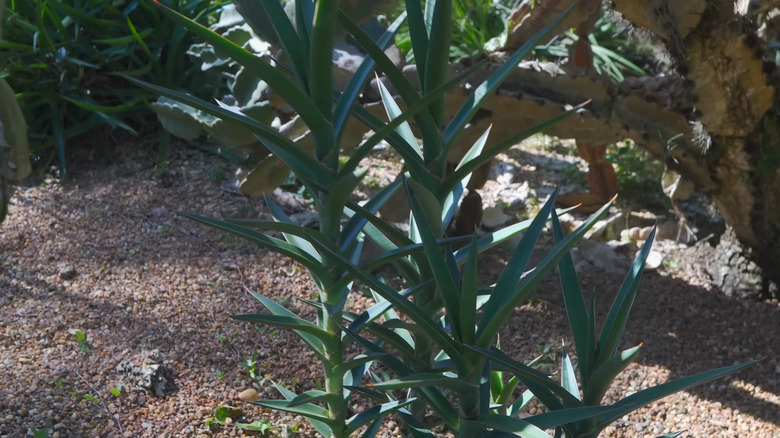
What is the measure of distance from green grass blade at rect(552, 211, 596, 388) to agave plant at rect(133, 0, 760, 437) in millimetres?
55

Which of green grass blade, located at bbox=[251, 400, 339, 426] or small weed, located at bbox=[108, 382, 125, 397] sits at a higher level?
green grass blade, located at bbox=[251, 400, 339, 426]

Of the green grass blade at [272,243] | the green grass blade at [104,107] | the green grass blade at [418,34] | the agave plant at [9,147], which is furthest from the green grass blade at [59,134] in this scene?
the green grass blade at [418,34]

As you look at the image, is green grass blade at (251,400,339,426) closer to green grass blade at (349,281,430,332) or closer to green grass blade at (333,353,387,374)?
green grass blade at (333,353,387,374)

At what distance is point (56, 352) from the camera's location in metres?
1.86

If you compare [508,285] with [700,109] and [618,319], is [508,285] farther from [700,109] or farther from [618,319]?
[700,109]

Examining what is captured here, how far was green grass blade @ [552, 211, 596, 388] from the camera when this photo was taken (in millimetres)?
1087

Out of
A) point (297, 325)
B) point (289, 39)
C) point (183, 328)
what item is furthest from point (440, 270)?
point (183, 328)

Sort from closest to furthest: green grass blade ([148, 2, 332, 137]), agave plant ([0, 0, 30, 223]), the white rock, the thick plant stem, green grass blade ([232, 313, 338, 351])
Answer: green grass blade ([148, 2, 332, 137])
green grass blade ([232, 313, 338, 351])
the thick plant stem
agave plant ([0, 0, 30, 223])
the white rock

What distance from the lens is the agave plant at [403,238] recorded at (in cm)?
100

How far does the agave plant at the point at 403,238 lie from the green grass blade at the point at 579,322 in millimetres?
55

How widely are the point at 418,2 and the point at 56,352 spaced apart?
1.31m

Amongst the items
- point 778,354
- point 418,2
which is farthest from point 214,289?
point 778,354

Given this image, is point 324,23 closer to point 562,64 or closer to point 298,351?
point 298,351

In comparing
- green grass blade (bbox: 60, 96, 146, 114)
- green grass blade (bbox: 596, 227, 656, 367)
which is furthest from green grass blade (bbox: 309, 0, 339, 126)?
green grass blade (bbox: 60, 96, 146, 114)
